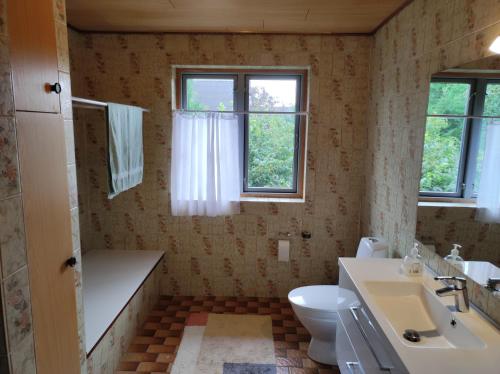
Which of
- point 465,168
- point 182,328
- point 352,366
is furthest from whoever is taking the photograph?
point 182,328

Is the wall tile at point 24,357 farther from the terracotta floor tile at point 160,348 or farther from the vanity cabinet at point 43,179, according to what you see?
the terracotta floor tile at point 160,348

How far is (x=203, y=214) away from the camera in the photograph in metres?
3.01

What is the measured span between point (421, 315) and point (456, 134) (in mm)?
869

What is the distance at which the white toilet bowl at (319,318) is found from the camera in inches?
87.7

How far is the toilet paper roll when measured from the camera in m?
3.05

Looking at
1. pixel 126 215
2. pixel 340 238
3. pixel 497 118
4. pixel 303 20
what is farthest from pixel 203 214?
pixel 497 118

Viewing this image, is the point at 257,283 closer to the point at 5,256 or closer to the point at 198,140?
the point at 198,140

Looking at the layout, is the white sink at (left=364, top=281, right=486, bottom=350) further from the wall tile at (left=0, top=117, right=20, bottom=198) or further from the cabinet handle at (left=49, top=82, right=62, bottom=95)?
the cabinet handle at (left=49, top=82, right=62, bottom=95)

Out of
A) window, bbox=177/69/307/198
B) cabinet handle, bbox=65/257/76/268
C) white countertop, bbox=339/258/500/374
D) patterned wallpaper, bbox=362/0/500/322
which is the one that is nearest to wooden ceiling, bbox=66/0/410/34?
patterned wallpaper, bbox=362/0/500/322

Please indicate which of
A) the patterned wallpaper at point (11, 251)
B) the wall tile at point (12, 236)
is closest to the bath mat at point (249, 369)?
the patterned wallpaper at point (11, 251)

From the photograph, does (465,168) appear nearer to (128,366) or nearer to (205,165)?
(205,165)

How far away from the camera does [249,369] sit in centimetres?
226

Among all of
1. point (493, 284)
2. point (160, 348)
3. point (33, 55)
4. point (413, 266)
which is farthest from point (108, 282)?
point (493, 284)

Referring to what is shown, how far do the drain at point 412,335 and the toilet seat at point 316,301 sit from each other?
0.79 meters
